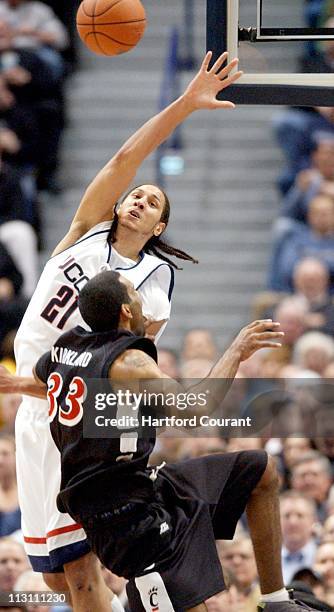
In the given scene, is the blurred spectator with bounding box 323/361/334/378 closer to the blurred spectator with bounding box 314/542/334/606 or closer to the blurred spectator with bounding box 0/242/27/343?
the blurred spectator with bounding box 314/542/334/606

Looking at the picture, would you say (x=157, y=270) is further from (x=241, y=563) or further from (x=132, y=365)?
(x=241, y=563)

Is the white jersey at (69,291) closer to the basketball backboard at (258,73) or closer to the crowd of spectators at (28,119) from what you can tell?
the basketball backboard at (258,73)

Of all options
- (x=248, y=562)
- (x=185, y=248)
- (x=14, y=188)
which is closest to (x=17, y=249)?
(x=14, y=188)

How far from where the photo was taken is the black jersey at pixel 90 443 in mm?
5598

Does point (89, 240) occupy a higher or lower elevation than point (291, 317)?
higher

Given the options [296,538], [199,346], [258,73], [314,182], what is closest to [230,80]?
[258,73]

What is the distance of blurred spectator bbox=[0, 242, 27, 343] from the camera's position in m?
10.5

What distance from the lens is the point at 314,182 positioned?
1109 centimetres

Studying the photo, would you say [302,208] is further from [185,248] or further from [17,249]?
[17,249]

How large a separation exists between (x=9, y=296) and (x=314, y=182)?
254 centimetres

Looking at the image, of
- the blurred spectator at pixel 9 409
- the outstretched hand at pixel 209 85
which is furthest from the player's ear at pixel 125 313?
the blurred spectator at pixel 9 409

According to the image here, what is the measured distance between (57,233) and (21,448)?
18.6 ft

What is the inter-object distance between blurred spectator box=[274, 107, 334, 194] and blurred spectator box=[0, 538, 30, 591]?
4710 mm

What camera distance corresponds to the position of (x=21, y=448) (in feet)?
21.4
